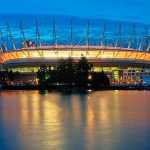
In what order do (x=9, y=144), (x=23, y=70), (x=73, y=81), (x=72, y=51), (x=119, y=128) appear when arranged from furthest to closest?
1. (x=23, y=70)
2. (x=72, y=51)
3. (x=73, y=81)
4. (x=119, y=128)
5. (x=9, y=144)

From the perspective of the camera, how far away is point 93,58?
341ft

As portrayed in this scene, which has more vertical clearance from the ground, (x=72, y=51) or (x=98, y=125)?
(x=72, y=51)

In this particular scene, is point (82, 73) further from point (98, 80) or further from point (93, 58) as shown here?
point (93, 58)

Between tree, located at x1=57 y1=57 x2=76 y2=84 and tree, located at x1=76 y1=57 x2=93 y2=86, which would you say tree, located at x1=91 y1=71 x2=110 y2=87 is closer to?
tree, located at x1=76 y1=57 x2=93 y2=86

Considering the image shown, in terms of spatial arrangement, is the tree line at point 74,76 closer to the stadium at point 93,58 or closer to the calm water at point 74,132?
the stadium at point 93,58

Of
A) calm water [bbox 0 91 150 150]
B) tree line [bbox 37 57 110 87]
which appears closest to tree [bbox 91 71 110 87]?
tree line [bbox 37 57 110 87]

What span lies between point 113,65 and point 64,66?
23716 mm

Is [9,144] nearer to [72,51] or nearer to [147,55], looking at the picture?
[72,51]

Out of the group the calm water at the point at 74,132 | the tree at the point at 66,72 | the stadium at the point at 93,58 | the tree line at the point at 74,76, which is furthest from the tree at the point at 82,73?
the calm water at the point at 74,132

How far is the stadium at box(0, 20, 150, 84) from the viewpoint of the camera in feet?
337

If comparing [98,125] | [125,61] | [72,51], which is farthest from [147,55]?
[98,125]

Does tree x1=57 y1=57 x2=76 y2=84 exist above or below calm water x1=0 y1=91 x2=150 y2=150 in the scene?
above

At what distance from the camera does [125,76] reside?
10850 cm

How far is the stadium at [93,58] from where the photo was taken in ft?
337
